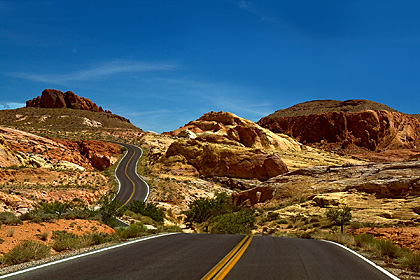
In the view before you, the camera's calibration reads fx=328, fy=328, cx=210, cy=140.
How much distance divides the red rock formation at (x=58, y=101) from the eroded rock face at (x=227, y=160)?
406ft

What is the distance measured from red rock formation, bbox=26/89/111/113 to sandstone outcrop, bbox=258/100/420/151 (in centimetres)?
10523

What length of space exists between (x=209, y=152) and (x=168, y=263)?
5233 cm

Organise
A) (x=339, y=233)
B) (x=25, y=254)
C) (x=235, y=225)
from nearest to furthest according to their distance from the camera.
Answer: (x=25, y=254), (x=339, y=233), (x=235, y=225)

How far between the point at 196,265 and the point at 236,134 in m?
79.3

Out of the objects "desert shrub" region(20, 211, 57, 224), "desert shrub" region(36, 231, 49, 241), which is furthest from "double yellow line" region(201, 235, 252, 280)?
"desert shrub" region(20, 211, 57, 224)

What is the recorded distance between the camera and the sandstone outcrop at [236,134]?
3073 inches

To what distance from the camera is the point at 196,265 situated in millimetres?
7227

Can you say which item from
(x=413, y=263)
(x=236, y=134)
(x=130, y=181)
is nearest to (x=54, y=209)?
(x=413, y=263)

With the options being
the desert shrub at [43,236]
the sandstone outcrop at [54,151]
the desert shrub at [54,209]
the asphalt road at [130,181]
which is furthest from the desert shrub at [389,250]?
the sandstone outcrop at [54,151]

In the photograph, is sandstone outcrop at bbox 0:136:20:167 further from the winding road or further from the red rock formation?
the red rock formation

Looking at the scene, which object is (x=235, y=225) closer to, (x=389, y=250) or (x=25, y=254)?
(x=389, y=250)

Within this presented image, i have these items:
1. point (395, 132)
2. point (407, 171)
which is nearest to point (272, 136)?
point (395, 132)

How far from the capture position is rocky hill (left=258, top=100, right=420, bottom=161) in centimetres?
10725

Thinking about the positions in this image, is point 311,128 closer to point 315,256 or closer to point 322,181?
point 322,181
